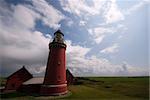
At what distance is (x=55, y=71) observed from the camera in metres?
14.6

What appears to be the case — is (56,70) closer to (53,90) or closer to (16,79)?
(53,90)

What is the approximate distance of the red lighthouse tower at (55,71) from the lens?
14.4 meters

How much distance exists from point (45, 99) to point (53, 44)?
457 centimetres

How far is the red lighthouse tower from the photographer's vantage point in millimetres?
14414

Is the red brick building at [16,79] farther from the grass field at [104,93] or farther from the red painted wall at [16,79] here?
the grass field at [104,93]

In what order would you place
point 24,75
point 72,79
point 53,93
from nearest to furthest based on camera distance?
point 53,93 → point 24,75 → point 72,79

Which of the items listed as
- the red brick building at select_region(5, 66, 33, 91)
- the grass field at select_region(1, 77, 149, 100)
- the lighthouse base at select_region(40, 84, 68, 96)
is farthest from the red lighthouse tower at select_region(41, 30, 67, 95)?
the red brick building at select_region(5, 66, 33, 91)

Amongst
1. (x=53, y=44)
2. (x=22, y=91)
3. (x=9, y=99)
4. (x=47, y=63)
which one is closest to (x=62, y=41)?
(x=53, y=44)

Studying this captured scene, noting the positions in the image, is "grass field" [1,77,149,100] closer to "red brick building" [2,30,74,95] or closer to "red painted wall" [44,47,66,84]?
"red brick building" [2,30,74,95]

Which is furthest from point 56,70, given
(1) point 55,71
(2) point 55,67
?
(2) point 55,67

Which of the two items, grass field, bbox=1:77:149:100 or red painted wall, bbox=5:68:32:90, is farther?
red painted wall, bbox=5:68:32:90

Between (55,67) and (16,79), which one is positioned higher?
(55,67)

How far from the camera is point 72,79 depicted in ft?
90.0

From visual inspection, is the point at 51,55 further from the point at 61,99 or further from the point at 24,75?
the point at 24,75
